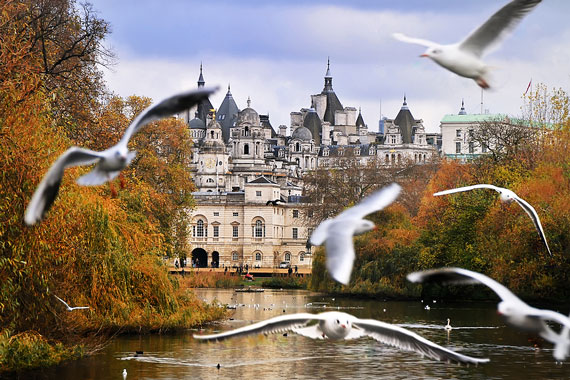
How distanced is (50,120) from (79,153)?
45.7ft

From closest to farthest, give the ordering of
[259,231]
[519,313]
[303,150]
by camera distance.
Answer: [519,313] < [259,231] < [303,150]

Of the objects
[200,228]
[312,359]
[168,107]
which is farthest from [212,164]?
[168,107]

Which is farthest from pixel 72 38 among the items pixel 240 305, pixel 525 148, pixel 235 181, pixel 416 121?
pixel 416 121

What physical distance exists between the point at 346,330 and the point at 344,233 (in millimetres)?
1128

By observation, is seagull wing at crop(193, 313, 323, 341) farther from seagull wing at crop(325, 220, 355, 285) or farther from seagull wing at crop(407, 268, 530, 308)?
seagull wing at crop(407, 268, 530, 308)

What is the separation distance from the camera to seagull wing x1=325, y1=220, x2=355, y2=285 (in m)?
9.70

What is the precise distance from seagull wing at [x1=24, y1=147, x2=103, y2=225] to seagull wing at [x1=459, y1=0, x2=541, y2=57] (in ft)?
12.1

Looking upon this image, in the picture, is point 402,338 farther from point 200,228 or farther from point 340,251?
point 200,228

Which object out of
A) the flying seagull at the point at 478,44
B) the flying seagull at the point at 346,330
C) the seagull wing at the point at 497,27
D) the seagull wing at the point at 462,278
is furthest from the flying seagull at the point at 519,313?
the seagull wing at the point at 497,27

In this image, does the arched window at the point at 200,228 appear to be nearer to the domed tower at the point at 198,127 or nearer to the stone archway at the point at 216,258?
the stone archway at the point at 216,258

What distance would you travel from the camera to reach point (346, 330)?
10.3m

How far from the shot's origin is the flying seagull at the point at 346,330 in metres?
10.3

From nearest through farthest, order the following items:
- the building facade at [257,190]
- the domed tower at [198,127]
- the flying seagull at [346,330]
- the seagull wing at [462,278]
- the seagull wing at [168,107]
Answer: the seagull wing at [462,278] → the seagull wing at [168,107] → the flying seagull at [346,330] → the building facade at [257,190] → the domed tower at [198,127]

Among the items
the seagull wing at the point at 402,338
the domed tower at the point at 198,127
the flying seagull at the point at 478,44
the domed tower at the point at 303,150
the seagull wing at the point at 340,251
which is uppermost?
the domed tower at the point at 198,127
